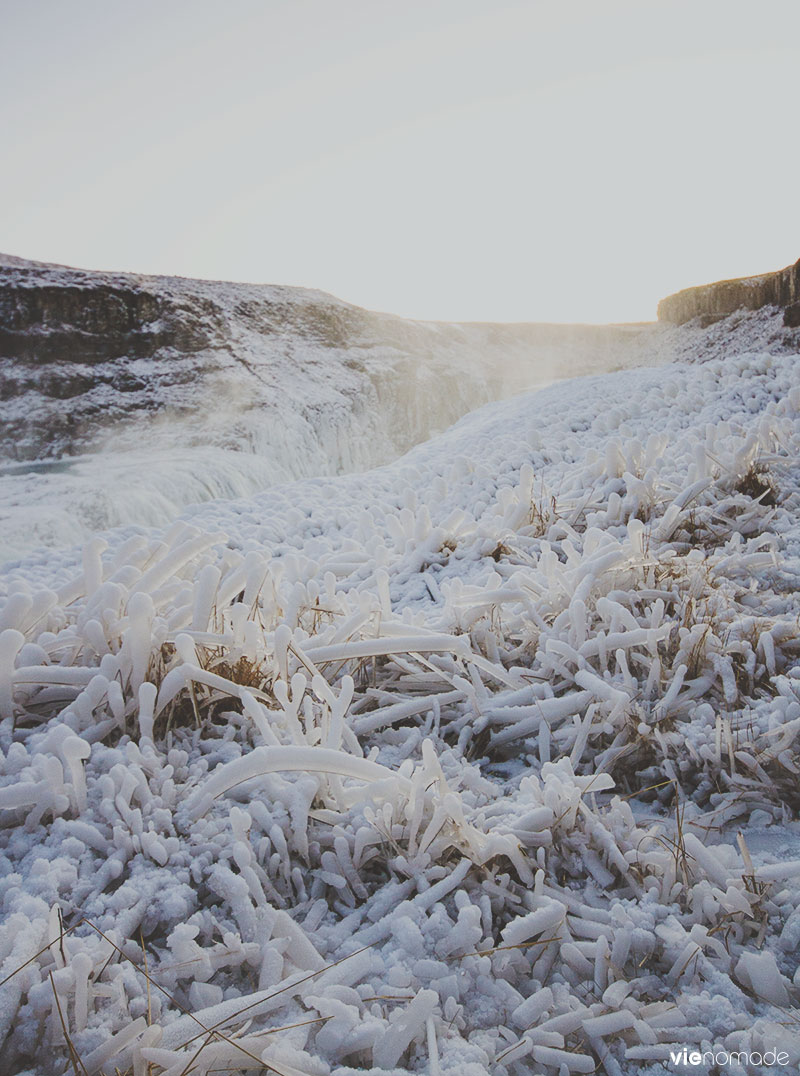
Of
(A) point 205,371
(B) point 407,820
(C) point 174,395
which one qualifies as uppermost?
(A) point 205,371

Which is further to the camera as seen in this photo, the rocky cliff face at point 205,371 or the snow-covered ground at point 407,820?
the rocky cliff face at point 205,371

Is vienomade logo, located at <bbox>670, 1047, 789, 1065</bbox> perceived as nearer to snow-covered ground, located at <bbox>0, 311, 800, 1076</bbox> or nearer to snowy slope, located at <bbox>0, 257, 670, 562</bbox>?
snow-covered ground, located at <bbox>0, 311, 800, 1076</bbox>

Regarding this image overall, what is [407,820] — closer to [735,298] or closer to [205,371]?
[205,371]

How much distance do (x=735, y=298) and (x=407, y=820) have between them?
22.2 metres

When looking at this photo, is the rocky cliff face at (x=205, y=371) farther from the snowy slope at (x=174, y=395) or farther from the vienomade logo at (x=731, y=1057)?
the vienomade logo at (x=731, y=1057)

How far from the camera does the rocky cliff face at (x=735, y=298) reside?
12.2 metres

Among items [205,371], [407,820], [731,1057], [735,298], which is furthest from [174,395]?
[735,298]

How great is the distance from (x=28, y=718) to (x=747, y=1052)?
1717 mm

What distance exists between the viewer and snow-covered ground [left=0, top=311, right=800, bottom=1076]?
35.8 inches

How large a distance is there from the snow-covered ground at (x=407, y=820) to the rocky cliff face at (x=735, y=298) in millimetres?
11874

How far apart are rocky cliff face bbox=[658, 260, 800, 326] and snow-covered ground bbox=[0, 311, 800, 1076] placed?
467 inches

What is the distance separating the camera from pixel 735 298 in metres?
18.9

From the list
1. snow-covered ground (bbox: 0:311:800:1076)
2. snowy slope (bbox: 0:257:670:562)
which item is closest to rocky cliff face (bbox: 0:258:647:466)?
snowy slope (bbox: 0:257:670:562)

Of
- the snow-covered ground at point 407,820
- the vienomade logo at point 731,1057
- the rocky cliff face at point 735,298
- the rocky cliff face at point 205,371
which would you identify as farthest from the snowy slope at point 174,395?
the rocky cliff face at point 735,298
